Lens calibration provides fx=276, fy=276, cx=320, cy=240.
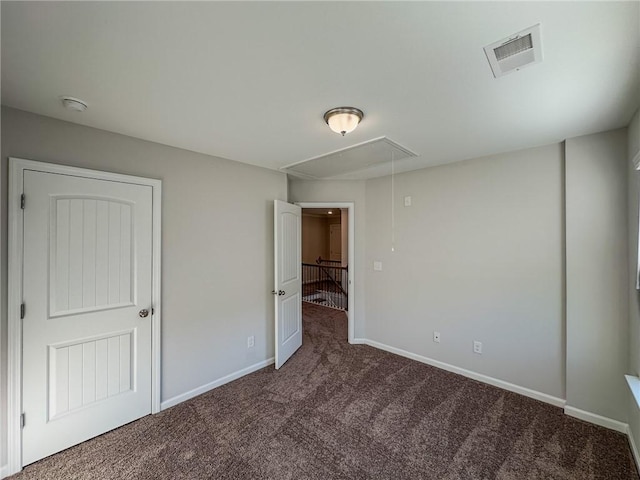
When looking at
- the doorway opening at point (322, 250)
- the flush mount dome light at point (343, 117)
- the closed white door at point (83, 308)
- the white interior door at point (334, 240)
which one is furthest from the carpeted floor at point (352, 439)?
the white interior door at point (334, 240)

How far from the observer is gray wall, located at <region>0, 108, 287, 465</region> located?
82.2 inches

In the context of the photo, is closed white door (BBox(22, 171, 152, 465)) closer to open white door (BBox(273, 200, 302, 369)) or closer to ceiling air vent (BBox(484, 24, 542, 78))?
open white door (BBox(273, 200, 302, 369))

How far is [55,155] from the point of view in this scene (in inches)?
77.8

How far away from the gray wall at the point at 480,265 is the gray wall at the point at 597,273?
0.15 metres

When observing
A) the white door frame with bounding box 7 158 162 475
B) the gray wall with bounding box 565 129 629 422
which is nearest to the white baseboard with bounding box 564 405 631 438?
the gray wall with bounding box 565 129 629 422

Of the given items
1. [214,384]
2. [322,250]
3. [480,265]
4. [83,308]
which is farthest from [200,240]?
[322,250]

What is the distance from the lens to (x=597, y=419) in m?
2.28

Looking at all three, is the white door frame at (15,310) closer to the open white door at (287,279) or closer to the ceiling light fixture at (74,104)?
the ceiling light fixture at (74,104)

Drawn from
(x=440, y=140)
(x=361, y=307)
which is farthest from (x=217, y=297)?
(x=440, y=140)

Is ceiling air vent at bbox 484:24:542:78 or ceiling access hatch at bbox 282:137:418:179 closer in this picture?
ceiling air vent at bbox 484:24:542:78

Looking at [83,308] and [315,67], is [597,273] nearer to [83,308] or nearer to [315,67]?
[315,67]

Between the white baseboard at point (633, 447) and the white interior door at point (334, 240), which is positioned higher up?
the white interior door at point (334, 240)

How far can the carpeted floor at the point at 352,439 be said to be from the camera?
6.02 feet

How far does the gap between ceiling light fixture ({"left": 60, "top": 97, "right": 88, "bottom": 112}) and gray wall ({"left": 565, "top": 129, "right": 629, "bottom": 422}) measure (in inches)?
146
